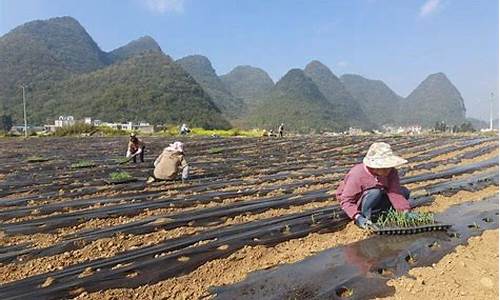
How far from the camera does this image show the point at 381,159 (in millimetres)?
4613

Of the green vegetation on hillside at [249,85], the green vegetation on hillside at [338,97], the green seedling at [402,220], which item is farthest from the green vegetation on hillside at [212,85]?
the green seedling at [402,220]

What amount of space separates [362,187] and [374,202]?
225 mm

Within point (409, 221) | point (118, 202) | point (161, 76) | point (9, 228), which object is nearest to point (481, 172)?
point (409, 221)

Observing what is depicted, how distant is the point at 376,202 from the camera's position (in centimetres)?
487

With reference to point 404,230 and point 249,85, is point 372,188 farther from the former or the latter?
point 249,85

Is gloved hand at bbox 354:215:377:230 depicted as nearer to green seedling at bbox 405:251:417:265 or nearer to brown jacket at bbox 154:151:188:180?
green seedling at bbox 405:251:417:265

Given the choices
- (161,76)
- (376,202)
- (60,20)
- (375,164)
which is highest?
(60,20)

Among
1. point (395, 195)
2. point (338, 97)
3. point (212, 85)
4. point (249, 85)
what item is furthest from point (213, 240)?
point (249, 85)

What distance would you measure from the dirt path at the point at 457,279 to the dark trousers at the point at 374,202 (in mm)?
1013

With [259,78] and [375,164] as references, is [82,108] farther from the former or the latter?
[259,78]

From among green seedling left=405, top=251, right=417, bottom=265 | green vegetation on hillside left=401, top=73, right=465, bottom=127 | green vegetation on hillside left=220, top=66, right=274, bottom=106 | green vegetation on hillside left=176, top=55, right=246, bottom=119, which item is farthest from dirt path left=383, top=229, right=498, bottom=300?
green vegetation on hillside left=220, top=66, right=274, bottom=106

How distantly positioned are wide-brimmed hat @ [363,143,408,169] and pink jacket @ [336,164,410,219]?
16 cm

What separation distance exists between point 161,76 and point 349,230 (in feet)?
317

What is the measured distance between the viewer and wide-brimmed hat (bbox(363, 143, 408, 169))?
15.0 feet
